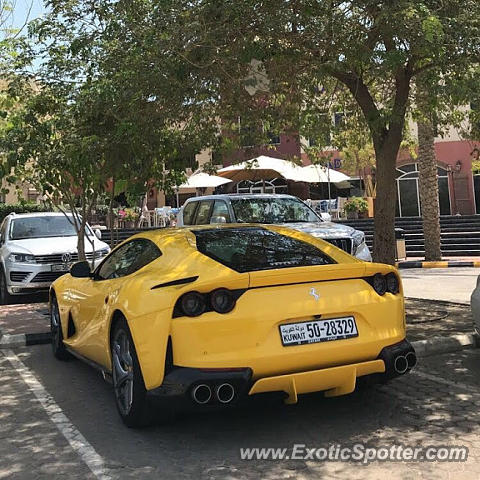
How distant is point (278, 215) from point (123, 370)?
6.29m

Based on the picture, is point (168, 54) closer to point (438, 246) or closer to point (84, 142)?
point (84, 142)

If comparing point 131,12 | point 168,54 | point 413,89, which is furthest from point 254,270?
point 413,89

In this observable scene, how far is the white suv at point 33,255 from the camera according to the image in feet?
36.6

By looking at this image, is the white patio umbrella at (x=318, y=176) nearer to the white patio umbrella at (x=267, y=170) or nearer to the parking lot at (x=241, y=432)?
the white patio umbrella at (x=267, y=170)

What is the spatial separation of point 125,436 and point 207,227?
1939 mm

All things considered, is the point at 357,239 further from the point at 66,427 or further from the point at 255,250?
the point at 66,427

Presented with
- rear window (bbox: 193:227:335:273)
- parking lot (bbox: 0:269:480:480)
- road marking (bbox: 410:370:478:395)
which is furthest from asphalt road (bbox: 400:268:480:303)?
rear window (bbox: 193:227:335:273)

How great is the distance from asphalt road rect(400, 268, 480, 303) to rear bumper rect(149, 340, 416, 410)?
6.75 m

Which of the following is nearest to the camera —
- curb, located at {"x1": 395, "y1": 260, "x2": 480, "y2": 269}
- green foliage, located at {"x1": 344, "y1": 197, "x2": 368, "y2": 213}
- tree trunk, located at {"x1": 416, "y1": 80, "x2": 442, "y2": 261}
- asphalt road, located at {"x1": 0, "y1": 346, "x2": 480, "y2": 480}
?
asphalt road, located at {"x1": 0, "y1": 346, "x2": 480, "y2": 480}

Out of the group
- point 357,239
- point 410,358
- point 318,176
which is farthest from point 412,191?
point 410,358

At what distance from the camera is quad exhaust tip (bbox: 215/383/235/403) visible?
3807 millimetres

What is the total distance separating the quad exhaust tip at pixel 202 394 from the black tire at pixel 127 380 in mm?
429

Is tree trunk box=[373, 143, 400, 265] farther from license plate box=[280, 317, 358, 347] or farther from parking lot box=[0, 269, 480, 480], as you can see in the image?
license plate box=[280, 317, 358, 347]

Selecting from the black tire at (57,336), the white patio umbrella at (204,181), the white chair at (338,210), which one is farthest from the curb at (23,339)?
the white chair at (338,210)
